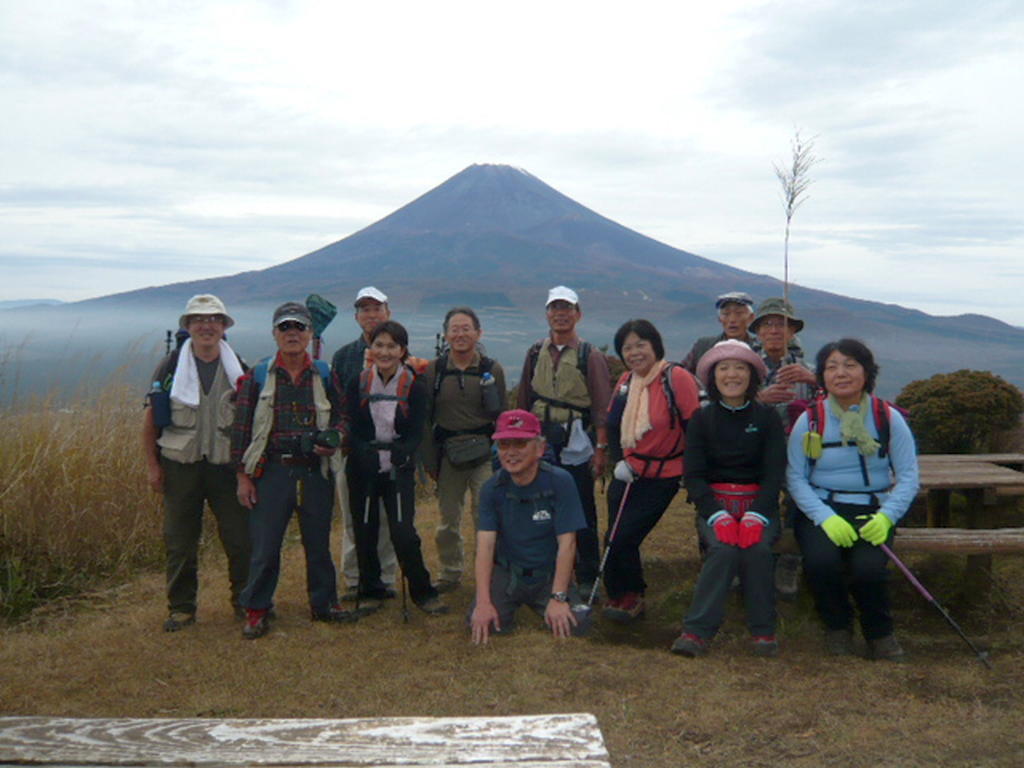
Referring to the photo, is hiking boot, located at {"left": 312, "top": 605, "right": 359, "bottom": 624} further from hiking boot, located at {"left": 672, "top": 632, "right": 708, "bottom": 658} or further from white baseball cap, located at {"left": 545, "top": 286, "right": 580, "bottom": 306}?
white baseball cap, located at {"left": 545, "top": 286, "right": 580, "bottom": 306}

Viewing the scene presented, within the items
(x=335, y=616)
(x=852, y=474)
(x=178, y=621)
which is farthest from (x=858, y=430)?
(x=178, y=621)

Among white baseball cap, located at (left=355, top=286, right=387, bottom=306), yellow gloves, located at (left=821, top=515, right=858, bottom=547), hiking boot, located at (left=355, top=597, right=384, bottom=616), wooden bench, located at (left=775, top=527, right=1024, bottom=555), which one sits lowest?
hiking boot, located at (left=355, top=597, right=384, bottom=616)

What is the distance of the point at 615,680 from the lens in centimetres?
387

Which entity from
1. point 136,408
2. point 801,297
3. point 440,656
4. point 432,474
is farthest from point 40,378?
point 801,297

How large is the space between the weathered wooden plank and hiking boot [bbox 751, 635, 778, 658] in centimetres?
199

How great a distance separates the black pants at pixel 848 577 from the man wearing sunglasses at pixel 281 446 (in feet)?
8.53

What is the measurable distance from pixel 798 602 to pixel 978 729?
1.83 meters

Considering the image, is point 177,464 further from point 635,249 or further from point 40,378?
point 635,249

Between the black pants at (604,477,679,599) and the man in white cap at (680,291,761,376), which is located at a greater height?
the man in white cap at (680,291,761,376)

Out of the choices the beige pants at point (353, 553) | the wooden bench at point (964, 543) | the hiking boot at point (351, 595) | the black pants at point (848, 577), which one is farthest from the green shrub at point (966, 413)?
the hiking boot at point (351, 595)

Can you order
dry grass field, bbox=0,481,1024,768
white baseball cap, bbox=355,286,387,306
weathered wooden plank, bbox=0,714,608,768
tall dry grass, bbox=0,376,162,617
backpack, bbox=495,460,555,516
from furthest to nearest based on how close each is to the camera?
tall dry grass, bbox=0,376,162,617 < white baseball cap, bbox=355,286,387,306 < backpack, bbox=495,460,555,516 < dry grass field, bbox=0,481,1024,768 < weathered wooden plank, bbox=0,714,608,768

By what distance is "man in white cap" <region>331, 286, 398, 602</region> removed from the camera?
5.52m

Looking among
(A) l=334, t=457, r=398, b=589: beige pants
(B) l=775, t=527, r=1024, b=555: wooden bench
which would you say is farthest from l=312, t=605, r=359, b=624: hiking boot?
(B) l=775, t=527, r=1024, b=555: wooden bench

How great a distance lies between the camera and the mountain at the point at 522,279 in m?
84.7
